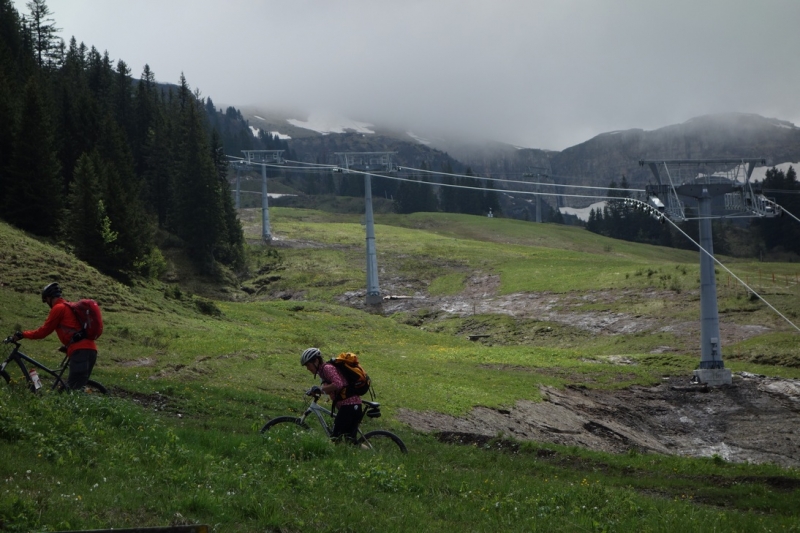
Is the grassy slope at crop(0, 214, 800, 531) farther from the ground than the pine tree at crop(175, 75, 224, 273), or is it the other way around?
the pine tree at crop(175, 75, 224, 273)

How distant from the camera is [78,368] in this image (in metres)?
16.1

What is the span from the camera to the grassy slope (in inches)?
400

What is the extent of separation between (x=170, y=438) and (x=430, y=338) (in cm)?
4627

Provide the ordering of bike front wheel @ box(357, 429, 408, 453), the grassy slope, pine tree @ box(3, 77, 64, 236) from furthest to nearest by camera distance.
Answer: pine tree @ box(3, 77, 64, 236)
bike front wheel @ box(357, 429, 408, 453)
the grassy slope

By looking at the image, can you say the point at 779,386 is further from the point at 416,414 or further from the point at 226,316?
the point at 226,316

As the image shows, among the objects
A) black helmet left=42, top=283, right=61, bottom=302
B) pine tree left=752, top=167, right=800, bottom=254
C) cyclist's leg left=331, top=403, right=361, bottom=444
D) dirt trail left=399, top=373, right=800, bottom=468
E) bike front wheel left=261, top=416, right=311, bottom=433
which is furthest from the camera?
pine tree left=752, top=167, right=800, bottom=254

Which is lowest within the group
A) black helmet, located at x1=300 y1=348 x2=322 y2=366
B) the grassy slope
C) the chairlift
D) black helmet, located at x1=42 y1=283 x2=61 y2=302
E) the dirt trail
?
the dirt trail

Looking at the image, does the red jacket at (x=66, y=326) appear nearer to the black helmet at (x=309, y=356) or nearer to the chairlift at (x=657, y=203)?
the black helmet at (x=309, y=356)

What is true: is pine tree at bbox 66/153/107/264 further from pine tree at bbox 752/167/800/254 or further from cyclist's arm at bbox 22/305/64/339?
pine tree at bbox 752/167/800/254

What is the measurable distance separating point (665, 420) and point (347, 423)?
2623cm

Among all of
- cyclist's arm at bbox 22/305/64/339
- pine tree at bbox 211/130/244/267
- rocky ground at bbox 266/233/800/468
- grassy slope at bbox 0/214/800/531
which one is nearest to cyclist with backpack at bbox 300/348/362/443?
grassy slope at bbox 0/214/800/531

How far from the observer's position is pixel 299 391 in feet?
95.8

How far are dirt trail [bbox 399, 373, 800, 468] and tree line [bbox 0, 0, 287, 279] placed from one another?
31.5 meters

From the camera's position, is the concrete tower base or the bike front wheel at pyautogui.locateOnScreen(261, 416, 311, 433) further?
the concrete tower base
